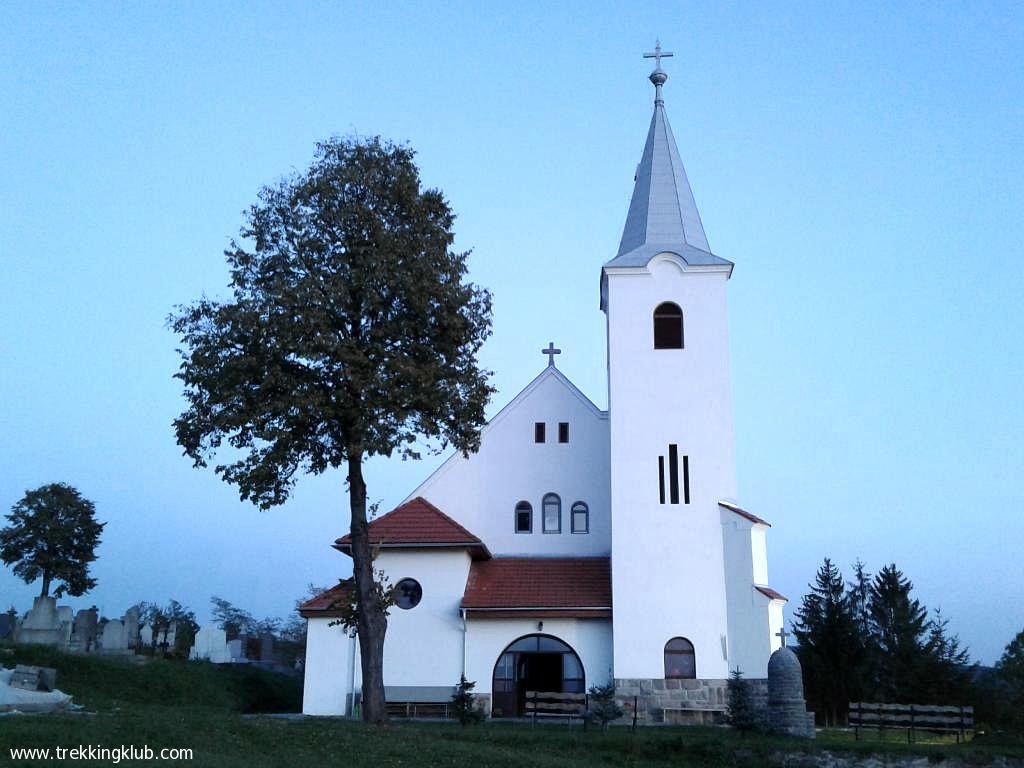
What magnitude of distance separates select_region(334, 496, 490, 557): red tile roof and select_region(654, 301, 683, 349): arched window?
8089mm

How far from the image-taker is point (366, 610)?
19.5 meters

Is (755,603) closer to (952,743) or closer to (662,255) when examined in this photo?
(952,743)

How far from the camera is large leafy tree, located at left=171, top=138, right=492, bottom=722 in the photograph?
62.1ft

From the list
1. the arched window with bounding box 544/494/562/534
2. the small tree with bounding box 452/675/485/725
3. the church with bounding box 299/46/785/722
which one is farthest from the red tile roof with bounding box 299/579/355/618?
the arched window with bounding box 544/494/562/534

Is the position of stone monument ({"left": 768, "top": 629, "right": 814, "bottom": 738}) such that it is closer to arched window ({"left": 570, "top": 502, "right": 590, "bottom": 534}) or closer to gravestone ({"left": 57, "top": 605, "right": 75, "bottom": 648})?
arched window ({"left": 570, "top": 502, "right": 590, "bottom": 534})

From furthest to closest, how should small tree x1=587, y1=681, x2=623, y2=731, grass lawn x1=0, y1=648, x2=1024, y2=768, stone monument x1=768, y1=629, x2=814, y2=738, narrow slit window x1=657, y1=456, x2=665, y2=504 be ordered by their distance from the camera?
narrow slit window x1=657, y1=456, x2=665, y2=504
small tree x1=587, y1=681, x2=623, y2=731
stone monument x1=768, y1=629, x2=814, y2=738
grass lawn x1=0, y1=648, x2=1024, y2=768

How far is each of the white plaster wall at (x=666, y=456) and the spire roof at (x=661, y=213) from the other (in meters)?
0.53

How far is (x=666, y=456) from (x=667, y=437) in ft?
1.85

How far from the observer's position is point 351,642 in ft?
88.3

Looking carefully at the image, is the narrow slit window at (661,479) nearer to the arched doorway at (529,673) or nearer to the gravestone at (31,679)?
the arched doorway at (529,673)

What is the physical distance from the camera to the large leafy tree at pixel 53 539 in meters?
33.0

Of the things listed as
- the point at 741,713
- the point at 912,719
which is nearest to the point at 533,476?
the point at 741,713

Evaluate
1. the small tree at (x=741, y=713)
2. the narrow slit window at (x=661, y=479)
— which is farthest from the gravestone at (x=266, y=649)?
the small tree at (x=741, y=713)

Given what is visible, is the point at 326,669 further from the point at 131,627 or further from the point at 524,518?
Result: the point at 131,627
